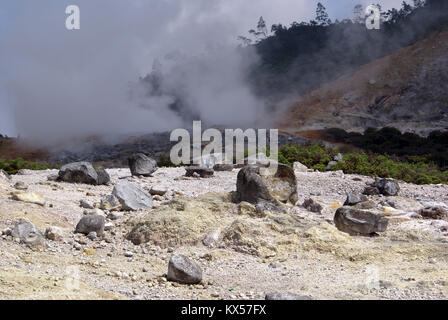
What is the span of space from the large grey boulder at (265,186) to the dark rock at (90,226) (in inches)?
90.0

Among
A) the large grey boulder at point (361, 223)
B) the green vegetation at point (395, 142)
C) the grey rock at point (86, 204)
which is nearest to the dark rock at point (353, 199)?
the large grey boulder at point (361, 223)

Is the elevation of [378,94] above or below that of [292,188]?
above

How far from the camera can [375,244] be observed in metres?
6.31

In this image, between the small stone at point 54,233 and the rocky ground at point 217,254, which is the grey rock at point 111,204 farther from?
the small stone at point 54,233

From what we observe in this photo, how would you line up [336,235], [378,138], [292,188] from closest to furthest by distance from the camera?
1. [336,235]
2. [292,188]
3. [378,138]

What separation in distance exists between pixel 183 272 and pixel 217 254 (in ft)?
3.57

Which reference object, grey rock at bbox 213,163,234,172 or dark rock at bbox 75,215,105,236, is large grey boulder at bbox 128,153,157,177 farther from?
dark rock at bbox 75,215,105,236

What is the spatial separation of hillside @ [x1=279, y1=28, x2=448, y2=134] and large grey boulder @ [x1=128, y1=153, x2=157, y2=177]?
75.3ft

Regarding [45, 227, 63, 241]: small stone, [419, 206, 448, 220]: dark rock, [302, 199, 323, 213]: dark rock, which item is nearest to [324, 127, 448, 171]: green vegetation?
[419, 206, 448, 220]: dark rock

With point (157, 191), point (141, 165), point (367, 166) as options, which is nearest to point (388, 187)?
point (367, 166)

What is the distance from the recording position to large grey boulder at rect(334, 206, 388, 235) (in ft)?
22.8
